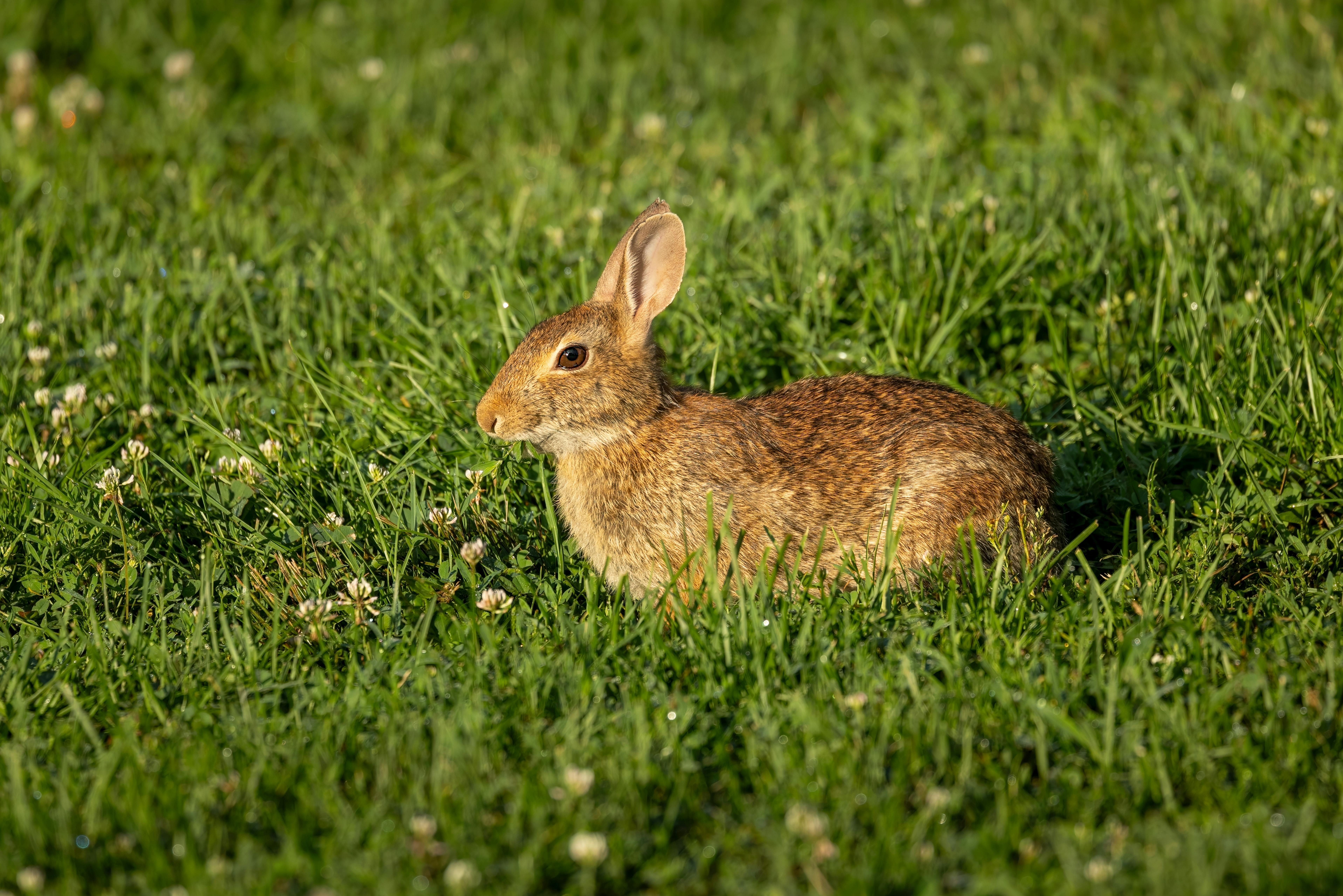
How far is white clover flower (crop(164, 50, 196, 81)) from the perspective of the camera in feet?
30.0

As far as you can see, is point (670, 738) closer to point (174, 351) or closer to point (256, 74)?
point (174, 351)

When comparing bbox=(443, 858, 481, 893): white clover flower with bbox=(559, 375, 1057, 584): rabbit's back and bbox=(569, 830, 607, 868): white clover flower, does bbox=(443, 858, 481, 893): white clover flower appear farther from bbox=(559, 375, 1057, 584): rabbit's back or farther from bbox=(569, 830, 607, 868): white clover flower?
bbox=(559, 375, 1057, 584): rabbit's back

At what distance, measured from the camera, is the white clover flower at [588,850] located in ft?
10.1

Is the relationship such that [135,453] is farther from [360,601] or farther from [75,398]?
[360,601]

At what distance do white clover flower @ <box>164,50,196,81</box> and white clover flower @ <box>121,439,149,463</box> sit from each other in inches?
193

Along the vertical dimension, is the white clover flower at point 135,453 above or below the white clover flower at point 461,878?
above

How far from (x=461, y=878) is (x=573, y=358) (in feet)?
7.34

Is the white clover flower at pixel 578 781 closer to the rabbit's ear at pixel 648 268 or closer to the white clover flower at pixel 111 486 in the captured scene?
the rabbit's ear at pixel 648 268

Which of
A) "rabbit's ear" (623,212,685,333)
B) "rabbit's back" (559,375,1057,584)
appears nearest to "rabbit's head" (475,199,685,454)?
"rabbit's ear" (623,212,685,333)

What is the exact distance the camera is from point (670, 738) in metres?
3.57

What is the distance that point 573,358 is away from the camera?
483cm

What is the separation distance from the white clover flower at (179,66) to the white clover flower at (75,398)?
4.38 m

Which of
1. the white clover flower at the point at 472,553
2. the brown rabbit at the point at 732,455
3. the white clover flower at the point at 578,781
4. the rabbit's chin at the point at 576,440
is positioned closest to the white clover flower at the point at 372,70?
the brown rabbit at the point at 732,455

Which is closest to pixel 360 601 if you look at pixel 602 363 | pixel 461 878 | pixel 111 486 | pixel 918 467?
pixel 111 486
